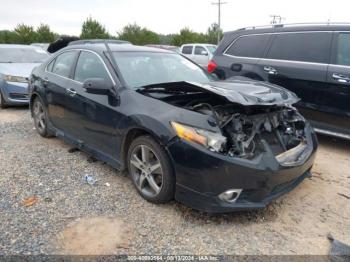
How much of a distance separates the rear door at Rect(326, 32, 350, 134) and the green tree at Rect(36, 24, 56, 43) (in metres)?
37.0

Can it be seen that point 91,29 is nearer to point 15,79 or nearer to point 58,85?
point 15,79

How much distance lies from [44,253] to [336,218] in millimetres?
2609

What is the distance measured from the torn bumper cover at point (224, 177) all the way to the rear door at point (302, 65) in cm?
235

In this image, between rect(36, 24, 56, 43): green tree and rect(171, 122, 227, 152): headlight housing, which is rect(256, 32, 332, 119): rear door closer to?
rect(171, 122, 227, 152): headlight housing

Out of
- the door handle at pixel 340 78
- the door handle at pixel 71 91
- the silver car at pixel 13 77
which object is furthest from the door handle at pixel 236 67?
the silver car at pixel 13 77

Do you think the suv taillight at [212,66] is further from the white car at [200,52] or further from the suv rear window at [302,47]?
the white car at [200,52]

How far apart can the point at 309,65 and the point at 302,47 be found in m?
0.36

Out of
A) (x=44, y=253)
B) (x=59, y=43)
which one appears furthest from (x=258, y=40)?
(x=59, y=43)

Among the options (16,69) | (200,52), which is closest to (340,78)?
(16,69)

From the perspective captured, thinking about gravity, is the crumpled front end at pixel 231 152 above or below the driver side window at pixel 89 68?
below

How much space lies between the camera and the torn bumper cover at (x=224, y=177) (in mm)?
2811

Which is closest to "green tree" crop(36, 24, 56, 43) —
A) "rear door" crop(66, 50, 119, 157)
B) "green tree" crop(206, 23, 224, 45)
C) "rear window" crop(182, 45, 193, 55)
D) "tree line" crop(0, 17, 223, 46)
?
"tree line" crop(0, 17, 223, 46)

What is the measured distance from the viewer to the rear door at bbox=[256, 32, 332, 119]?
5020 mm

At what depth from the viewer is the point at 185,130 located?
116 inches
